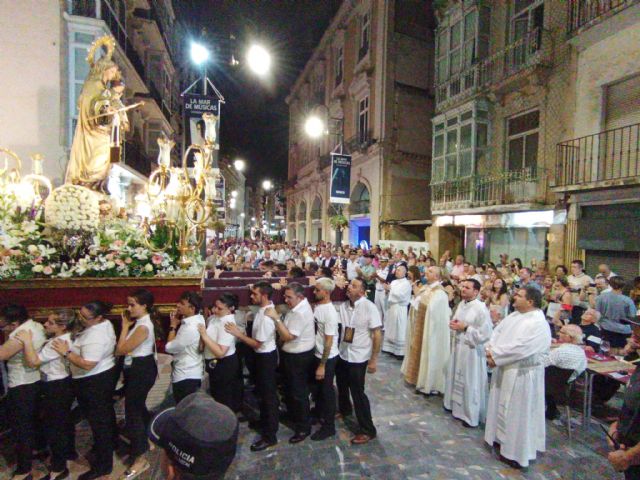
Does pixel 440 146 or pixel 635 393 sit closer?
pixel 635 393

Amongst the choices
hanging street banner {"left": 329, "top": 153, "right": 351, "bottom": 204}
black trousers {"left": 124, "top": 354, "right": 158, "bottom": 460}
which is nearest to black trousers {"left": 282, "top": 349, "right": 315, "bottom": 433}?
black trousers {"left": 124, "top": 354, "right": 158, "bottom": 460}

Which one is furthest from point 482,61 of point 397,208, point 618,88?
point 397,208

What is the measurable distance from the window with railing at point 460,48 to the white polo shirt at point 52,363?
1540 cm

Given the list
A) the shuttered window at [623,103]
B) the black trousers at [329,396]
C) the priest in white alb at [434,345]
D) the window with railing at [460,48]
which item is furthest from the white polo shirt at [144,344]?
the window with railing at [460,48]

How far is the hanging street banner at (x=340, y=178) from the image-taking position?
1858 cm

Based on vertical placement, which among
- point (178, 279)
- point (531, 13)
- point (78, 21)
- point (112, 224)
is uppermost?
point (531, 13)

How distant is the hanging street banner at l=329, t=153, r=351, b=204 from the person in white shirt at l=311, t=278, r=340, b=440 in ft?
46.5

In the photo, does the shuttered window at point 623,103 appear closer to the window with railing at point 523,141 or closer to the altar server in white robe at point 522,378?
the window with railing at point 523,141

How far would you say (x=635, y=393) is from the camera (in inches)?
103

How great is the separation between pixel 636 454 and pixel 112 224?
5.78 meters

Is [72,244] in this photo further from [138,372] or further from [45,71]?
[45,71]

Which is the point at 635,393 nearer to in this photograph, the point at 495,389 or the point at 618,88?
the point at 495,389

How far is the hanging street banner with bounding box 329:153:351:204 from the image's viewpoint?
18578 mm

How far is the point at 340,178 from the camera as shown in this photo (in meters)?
18.7
